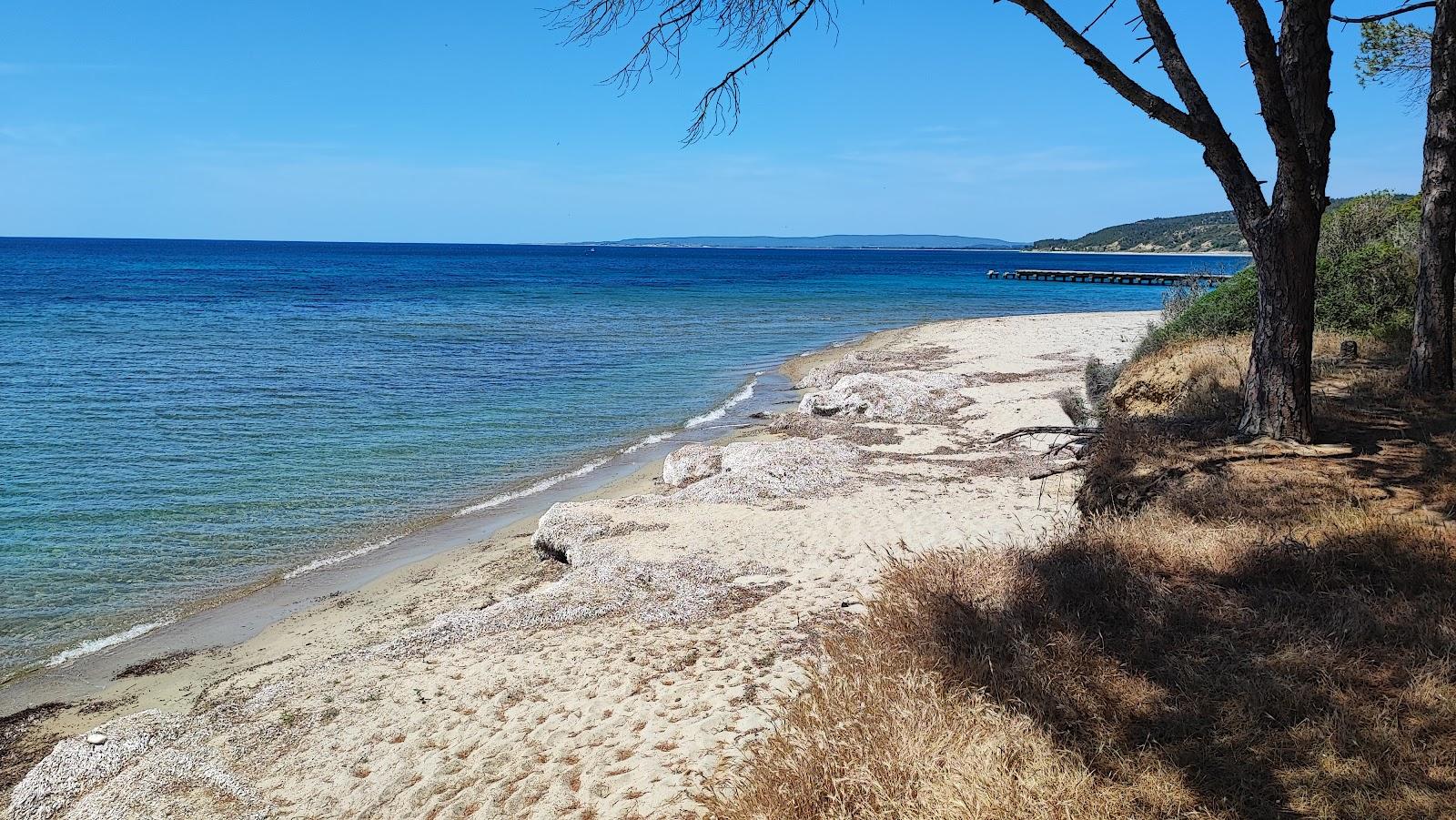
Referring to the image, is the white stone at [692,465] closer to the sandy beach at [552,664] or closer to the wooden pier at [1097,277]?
the sandy beach at [552,664]

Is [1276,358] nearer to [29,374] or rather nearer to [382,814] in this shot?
[382,814]

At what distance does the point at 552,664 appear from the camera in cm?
620

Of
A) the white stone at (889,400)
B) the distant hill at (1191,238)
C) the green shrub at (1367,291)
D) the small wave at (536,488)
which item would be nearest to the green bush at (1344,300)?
the green shrub at (1367,291)

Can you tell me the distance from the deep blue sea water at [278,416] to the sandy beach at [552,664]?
6.78 feet

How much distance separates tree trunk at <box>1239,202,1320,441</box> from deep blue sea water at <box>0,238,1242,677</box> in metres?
9.80

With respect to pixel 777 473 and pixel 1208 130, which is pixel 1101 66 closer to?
pixel 1208 130

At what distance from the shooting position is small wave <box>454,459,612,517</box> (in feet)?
39.3

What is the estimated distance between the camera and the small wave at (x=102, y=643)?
753cm

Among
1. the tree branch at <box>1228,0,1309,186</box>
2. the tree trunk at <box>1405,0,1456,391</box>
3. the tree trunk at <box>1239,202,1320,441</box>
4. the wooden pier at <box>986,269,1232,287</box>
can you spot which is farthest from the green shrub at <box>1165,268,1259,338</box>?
the wooden pier at <box>986,269,1232,287</box>

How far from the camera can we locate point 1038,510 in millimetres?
Result: 9211

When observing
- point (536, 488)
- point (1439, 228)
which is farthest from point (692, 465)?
point (1439, 228)

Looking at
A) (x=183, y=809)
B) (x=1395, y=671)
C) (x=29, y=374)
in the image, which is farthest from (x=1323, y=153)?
(x=29, y=374)

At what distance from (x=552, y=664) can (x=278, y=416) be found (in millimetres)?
13637

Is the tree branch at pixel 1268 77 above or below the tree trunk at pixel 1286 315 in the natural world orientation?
above
